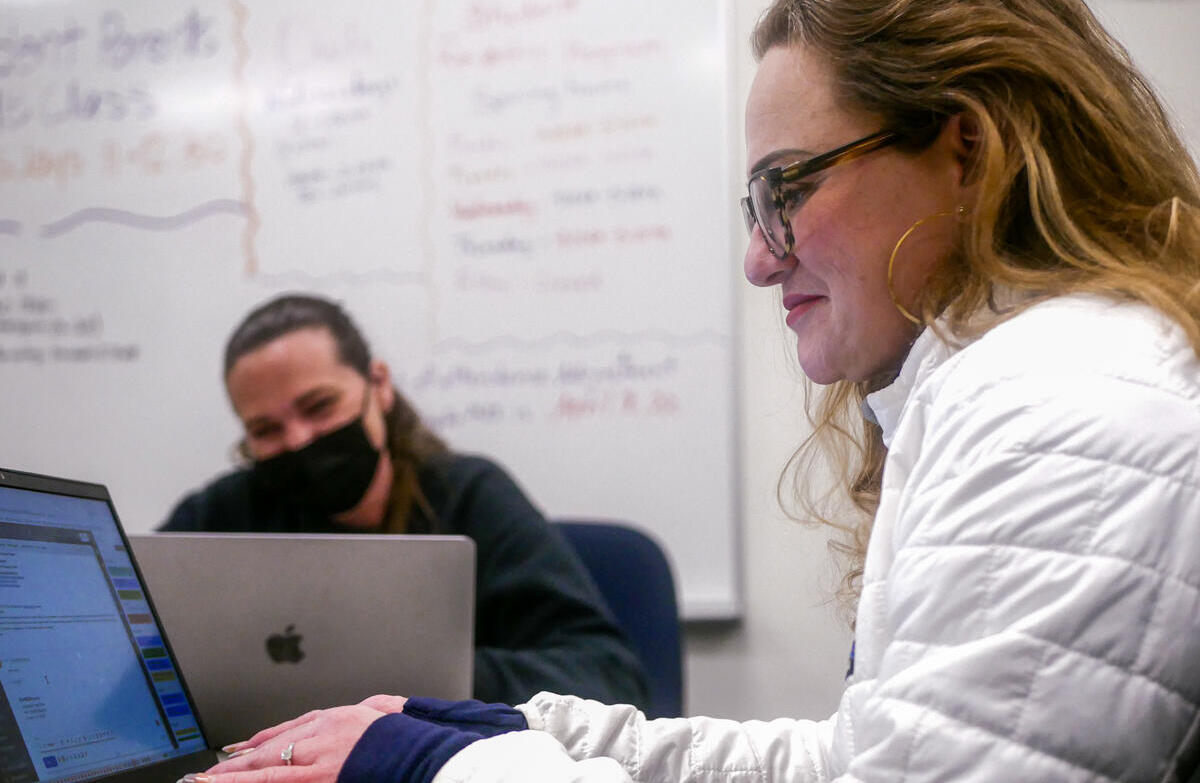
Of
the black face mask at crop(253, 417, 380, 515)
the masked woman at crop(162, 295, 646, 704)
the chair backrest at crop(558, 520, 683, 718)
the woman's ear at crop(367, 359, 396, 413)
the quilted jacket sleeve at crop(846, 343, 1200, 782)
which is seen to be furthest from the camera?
the woman's ear at crop(367, 359, 396, 413)

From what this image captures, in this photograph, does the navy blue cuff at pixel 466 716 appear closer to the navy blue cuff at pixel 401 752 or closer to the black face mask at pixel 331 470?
the navy blue cuff at pixel 401 752

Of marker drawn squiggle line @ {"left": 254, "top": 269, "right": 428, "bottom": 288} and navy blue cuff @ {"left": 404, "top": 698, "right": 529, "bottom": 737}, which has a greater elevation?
marker drawn squiggle line @ {"left": 254, "top": 269, "right": 428, "bottom": 288}

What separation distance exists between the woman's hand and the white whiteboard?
54.0 inches

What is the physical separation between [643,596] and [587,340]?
0.60 m

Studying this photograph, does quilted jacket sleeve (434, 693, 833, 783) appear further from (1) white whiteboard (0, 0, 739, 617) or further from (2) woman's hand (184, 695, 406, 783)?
(1) white whiteboard (0, 0, 739, 617)

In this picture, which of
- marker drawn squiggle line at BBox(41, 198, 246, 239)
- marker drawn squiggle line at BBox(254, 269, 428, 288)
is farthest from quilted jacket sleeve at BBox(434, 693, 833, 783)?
marker drawn squiggle line at BBox(41, 198, 246, 239)

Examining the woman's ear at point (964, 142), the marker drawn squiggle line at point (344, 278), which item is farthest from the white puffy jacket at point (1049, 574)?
the marker drawn squiggle line at point (344, 278)

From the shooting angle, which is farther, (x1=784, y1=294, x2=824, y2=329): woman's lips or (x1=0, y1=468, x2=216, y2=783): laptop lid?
(x1=784, y1=294, x2=824, y2=329): woman's lips

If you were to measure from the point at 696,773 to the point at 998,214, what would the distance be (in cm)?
55

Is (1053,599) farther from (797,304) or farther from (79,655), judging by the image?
(79,655)

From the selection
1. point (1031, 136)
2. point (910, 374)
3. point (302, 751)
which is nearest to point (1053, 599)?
point (910, 374)

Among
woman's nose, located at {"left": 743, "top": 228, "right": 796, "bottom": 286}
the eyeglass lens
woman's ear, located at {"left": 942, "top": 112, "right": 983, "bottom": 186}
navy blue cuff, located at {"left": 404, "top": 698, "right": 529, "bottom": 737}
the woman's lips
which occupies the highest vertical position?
woman's ear, located at {"left": 942, "top": 112, "right": 983, "bottom": 186}

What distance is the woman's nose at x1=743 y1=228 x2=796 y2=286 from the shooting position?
100 centimetres

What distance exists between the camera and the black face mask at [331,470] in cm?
197
